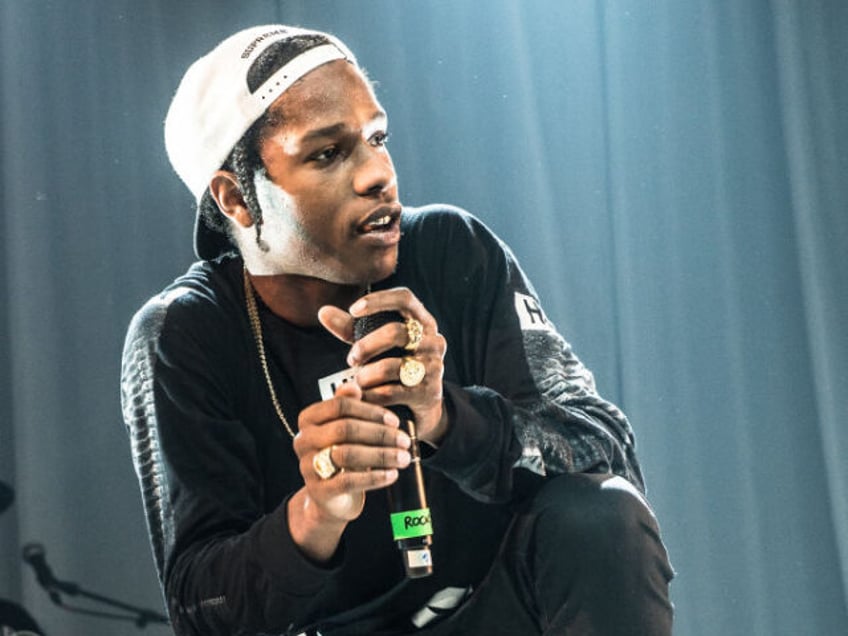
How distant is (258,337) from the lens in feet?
6.24

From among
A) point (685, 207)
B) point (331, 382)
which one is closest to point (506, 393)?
point (331, 382)

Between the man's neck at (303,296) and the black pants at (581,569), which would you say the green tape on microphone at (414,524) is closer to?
the black pants at (581,569)

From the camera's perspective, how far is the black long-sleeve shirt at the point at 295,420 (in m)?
1.67

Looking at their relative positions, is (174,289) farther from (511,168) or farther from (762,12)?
(762,12)

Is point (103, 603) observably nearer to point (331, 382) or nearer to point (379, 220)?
point (331, 382)

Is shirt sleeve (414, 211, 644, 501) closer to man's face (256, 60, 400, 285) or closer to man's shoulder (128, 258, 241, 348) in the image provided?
man's face (256, 60, 400, 285)

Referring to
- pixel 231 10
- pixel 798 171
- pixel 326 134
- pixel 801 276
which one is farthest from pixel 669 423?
pixel 326 134

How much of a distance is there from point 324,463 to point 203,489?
391 millimetres

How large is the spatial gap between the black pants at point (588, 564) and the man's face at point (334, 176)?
0.44 meters

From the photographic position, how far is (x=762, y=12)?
339cm

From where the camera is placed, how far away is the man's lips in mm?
1816

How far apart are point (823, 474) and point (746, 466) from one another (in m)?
0.20

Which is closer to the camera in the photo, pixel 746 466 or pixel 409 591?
pixel 409 591

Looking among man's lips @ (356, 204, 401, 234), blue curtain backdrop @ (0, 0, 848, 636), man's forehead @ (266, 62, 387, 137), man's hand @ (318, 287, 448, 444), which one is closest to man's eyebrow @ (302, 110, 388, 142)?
man's forehead @ (266, 62, 387, 137)
